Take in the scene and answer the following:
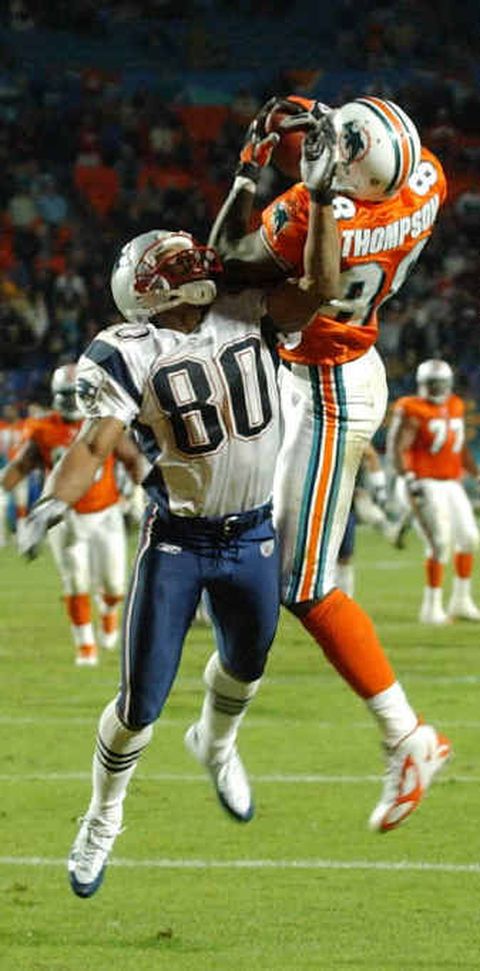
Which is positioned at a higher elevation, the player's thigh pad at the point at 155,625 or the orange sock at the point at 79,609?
the player's thigh pad at the point at 155,625

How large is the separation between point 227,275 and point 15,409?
1862 centimetres

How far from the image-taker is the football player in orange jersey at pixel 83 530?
38.8ft

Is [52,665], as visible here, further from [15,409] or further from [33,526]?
[15,409]

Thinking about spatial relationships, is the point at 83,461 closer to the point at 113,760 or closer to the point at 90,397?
the point at 90,397

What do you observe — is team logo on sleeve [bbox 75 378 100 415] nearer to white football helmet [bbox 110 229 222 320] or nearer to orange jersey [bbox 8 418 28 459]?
white football helmet [bbox 110 229 222 320]

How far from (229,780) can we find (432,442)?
8254 millimetres

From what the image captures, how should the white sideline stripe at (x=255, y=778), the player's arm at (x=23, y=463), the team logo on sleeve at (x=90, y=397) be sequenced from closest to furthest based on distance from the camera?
the team logo on sleeve at (x=90, y=397), the white sideline stripe at (x=255, y=778), the player's arm at (x=23, y=463)

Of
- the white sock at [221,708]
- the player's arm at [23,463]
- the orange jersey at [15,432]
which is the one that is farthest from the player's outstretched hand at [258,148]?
the orange jersey at [15,432]

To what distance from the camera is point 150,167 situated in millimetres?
26969

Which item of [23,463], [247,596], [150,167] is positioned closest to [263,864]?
[247,596]

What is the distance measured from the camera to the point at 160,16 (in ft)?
90.8

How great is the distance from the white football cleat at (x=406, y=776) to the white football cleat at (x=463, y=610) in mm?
8536

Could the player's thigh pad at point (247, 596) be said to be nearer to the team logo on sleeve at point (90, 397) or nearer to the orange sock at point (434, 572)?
the team logo on sleeve at point (90, 397)

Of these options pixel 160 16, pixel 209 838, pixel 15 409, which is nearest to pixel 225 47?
pixel 160 16
